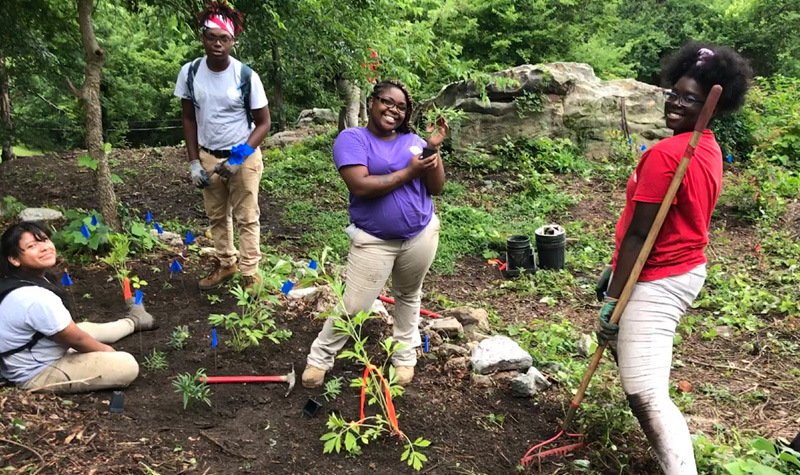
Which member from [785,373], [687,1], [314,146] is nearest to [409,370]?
[785,373]

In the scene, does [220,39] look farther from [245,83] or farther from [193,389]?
[193,389]

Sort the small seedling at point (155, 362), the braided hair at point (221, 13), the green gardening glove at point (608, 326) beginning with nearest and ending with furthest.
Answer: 1. the green gardening glove at point (608, 326)
2. the small seedling at point (155, 362)
3. the braided hair at point (221, 13)

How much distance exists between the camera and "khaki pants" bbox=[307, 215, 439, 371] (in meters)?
3.00

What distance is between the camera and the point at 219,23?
375 centimetres

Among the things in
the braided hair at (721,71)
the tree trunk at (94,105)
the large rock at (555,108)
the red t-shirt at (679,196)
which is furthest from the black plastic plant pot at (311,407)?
the large rock at (555,108)

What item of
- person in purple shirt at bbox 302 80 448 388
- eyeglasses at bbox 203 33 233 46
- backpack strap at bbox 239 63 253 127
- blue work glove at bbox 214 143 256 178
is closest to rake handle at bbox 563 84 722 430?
person in purple shirt at bbox 302 80 448 388

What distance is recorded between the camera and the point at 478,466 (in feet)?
9.02

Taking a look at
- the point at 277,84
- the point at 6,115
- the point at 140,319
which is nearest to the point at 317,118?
the point at 277,84

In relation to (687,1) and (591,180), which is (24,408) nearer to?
(591,180)

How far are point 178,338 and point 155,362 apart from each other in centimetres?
29

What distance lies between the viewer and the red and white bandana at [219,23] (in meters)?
3.72

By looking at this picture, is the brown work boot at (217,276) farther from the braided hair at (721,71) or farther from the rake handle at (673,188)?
the braided hair at (721,71)

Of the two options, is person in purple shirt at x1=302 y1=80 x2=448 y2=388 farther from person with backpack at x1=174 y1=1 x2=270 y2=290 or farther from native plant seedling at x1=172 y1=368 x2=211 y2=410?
person with backpack at x1=174 y1=1 x2=270 y2=290

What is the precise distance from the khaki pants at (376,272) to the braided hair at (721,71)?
1.40 m
